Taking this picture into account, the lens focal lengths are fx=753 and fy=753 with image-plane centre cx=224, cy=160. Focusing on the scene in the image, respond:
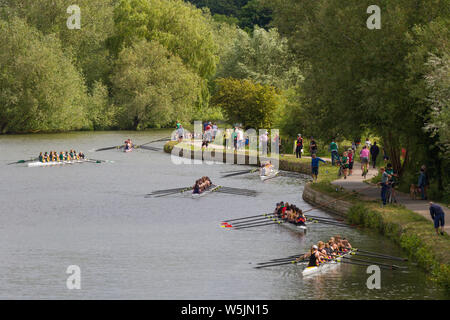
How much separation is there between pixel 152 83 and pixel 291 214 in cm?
6359

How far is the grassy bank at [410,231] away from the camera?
72.2 ft

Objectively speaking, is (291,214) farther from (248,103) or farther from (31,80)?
(31,80)

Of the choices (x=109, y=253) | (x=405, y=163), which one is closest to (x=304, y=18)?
(x=405, y=163)

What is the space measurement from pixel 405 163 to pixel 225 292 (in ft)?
59.7

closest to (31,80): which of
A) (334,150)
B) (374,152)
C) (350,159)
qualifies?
(334,150)

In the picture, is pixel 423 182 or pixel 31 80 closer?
pixel 423 182

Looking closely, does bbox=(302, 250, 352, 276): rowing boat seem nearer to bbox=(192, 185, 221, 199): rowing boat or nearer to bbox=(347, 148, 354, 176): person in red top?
bbox=(192, 185, 221, 199): rowing boat

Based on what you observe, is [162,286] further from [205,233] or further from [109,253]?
[205,233]

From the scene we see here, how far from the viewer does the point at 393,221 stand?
91.3ft

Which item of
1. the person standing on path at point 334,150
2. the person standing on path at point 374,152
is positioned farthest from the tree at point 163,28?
the person standing on path at point 374,152

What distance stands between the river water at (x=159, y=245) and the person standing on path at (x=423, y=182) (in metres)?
4.22

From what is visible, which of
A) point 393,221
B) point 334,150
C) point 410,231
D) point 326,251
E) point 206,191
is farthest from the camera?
point 334,150

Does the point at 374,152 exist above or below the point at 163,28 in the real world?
below

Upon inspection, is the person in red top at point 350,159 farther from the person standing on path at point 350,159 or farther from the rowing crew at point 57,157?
the rowing crew at point 57,157
